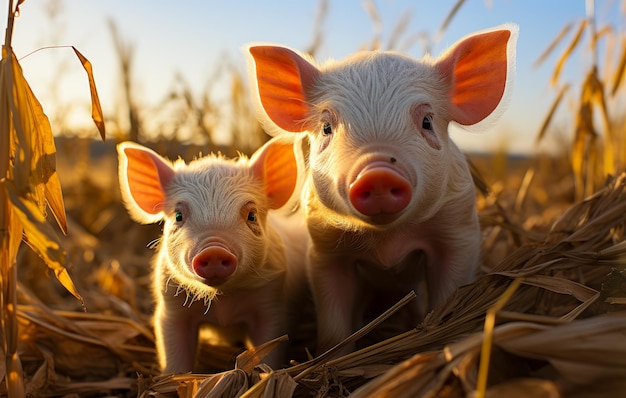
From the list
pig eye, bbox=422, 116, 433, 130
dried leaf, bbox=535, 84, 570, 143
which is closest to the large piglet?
pig eye, bbox=422, 116, 433, 130

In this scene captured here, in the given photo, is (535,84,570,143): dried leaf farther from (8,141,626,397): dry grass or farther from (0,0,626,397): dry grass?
(8,141,626,397): dry grass

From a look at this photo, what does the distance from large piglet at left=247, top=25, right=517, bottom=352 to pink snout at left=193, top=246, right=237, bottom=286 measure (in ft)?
1.37

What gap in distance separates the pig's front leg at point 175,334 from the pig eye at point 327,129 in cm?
98

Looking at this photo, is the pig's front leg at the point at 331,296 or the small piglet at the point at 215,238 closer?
the small piglet at the point at 215,238

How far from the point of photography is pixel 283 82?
269cm

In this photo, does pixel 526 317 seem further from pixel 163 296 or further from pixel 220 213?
pixel 163 296

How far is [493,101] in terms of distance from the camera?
2592mm

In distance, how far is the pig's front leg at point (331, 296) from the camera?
265 cm

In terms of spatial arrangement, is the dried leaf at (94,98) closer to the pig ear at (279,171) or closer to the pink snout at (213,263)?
the pink snout at (213,263)

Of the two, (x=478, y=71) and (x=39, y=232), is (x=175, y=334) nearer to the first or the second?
(x=39, y=232)

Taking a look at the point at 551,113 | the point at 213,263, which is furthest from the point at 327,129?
the point at 551,113

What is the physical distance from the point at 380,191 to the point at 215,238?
749mm

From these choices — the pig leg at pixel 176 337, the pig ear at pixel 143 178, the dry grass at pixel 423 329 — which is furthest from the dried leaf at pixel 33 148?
the pig leg at pixel 176 337

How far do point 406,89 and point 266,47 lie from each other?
0.63 m
